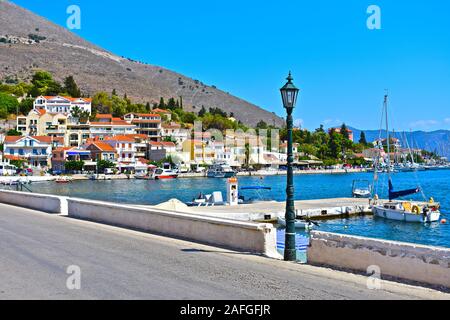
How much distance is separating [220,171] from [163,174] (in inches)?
589

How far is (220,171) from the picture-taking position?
13712 cm

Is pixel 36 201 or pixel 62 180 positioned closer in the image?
pixel 36 201

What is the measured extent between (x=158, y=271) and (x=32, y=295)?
8.39 ft

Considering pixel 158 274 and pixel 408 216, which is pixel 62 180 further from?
pixel 158 274

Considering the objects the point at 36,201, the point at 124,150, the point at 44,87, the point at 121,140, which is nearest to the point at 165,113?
the point at 44,87

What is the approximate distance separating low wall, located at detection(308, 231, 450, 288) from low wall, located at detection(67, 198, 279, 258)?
1.38 metres

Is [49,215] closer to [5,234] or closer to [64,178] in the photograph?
[5,234]

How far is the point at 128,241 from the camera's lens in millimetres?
14430

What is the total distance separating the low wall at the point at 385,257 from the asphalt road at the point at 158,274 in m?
0.29

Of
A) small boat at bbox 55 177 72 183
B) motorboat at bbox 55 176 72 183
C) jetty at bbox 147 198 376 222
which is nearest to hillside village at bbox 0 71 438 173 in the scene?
motorboat at bbox 55 176 72 183

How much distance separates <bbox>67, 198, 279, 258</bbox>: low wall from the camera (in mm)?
12580

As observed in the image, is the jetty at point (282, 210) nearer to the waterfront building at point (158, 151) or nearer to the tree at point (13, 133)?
the waterfront building at point (158, 151)

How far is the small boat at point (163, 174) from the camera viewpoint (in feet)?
421

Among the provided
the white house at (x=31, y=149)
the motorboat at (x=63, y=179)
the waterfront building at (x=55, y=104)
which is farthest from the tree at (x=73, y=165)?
the waterfront building at (x=55, y=104)
